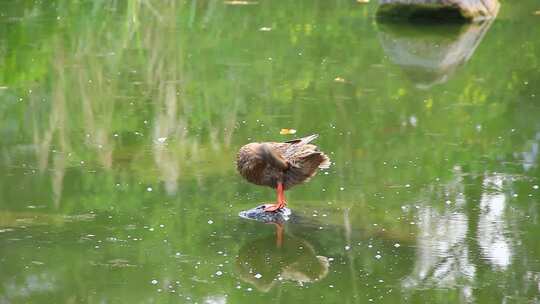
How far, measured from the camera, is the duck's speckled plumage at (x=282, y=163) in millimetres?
6542

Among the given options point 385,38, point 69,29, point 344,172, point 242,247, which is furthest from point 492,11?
point 242,247

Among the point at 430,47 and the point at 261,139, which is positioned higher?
the point at 430,47

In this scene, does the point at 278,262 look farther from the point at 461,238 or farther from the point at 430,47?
the point at 430,47

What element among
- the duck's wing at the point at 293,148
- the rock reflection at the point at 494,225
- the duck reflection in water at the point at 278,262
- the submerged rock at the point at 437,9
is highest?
the submerged rock at the point at 437,9

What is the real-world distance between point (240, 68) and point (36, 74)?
7.03 feet

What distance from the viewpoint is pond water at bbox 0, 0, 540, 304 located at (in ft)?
19.3

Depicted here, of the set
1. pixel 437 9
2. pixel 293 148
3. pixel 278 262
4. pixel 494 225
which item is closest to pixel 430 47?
pixel 437 9

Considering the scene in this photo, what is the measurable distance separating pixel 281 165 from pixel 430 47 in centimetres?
597

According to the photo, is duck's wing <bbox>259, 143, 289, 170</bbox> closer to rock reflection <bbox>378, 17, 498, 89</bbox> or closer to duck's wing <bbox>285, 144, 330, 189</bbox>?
duck's wing <bbox>285, 144, 330, 189</bbox>

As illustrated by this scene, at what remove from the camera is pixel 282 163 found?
652cm

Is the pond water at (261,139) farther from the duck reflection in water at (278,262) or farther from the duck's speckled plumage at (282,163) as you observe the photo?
the duck's speckled plumage at (282,163)

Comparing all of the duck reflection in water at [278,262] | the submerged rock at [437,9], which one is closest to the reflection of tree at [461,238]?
the duck reflection in water at [278,262]

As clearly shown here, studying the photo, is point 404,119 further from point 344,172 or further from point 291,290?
point 291,290

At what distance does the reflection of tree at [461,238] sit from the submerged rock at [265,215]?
901mm
